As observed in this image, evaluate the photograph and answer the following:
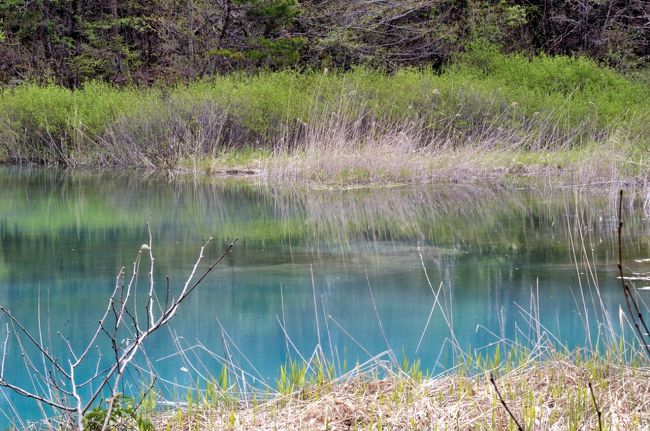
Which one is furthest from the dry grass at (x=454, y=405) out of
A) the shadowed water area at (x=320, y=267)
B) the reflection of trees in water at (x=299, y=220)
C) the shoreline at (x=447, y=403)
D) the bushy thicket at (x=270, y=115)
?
the bushy thicket at (x=270, y=115)

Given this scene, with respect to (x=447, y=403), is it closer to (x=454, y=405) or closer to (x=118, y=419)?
(x=454, y=405)

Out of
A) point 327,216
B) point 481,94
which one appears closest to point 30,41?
point 481,94

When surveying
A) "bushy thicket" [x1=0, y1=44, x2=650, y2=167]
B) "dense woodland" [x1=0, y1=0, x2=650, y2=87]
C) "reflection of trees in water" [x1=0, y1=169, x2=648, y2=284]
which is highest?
"dense woodland" [x1=0, y1=0, x2=650, y2=87]

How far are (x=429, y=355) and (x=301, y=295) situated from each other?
1807 millimetres

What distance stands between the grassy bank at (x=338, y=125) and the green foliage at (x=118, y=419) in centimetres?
1076

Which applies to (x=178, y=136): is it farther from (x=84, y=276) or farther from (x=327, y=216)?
(x=84, y=276)

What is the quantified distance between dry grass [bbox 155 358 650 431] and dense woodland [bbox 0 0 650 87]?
63.4ft

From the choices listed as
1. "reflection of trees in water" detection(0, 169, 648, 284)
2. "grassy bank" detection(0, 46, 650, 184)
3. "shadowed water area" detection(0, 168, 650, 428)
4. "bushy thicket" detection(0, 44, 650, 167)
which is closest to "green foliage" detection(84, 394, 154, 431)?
"shadowed water area" detection(0, 168, 650, 428)

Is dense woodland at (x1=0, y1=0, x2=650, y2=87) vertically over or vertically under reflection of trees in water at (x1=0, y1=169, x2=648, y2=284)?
over

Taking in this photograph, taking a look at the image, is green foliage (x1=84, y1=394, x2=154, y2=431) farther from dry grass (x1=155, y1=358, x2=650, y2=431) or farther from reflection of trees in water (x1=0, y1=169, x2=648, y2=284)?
reflection of trees in water (x1=0, y1=169, x2=648, y2=284)

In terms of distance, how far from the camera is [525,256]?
27.5ft

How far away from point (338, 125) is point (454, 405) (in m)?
11.6

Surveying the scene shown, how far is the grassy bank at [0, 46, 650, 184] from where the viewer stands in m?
14.8

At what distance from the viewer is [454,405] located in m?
3.69
